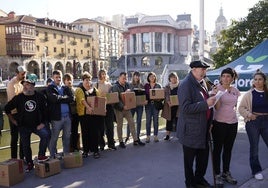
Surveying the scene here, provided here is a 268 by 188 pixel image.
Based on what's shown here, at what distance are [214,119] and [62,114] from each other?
2675 millimetres

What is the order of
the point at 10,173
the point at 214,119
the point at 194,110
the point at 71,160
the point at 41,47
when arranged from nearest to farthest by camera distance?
the point at 194,110
the point at 214,119
the point at 10,173
the point at 71,160
the point at 41,47

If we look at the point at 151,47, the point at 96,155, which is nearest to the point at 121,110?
the point at 96,155

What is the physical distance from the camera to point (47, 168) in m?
5.05

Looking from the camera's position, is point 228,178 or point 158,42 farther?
point 158,42

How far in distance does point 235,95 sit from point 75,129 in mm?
3302

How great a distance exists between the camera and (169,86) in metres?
7.59

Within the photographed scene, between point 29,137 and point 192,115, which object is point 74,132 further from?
point 192,115

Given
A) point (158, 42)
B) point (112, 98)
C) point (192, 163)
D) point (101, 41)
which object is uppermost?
point (101, 41)

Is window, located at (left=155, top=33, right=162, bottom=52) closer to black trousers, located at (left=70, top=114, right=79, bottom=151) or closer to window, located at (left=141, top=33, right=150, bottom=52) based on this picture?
window, located at (left=141, top=33, right=150, bottom=52)

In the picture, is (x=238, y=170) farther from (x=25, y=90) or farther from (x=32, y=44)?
(x=32, y=44)

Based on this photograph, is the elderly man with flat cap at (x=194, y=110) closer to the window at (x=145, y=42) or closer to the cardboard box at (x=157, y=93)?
the cardboard box at (x=157, y=93)

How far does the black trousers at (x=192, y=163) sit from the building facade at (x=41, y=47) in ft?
175

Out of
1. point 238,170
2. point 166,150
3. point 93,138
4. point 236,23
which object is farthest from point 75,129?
point 236,23

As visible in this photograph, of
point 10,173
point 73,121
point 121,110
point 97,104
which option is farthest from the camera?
point 121,110
